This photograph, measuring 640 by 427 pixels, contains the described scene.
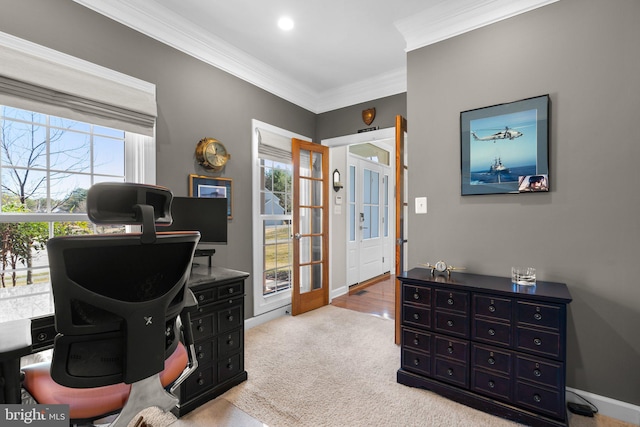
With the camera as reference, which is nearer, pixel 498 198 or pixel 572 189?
pixel 572 189

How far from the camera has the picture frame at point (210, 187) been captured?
2.79 meters

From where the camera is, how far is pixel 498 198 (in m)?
2.26

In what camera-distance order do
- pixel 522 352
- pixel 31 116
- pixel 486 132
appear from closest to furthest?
1. pixel 522 352
2. pixel 31 116
3. pixel 486 132

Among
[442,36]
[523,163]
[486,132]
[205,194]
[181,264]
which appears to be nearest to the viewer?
[181,264]

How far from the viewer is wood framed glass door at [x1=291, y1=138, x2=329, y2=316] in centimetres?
373

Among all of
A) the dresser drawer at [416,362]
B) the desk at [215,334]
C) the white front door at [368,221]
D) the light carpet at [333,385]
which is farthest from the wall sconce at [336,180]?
the dresser drawer at [416,362]

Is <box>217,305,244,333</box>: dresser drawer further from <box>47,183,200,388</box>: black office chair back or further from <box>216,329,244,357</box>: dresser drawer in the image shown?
<box>47,183,200,388</box>: black office chair back

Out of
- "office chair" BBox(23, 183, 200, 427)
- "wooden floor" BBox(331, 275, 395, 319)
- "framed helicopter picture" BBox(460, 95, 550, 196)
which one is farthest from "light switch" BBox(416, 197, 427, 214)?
"office chair" BBox(23, 183, 200, 427)

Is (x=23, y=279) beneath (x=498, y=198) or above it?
beneath

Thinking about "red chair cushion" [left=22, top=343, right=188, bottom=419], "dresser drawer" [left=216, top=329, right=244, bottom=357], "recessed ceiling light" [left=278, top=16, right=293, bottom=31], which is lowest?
"dresser drawer" [left=216, top=329, right=244, bottom=357]

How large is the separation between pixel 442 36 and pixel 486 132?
36.6 inches

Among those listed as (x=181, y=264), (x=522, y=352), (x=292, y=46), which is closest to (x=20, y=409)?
(x=181, y=264)

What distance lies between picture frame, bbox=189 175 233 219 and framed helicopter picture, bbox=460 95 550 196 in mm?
2230

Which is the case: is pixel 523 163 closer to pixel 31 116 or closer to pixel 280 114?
pixel 280 114
